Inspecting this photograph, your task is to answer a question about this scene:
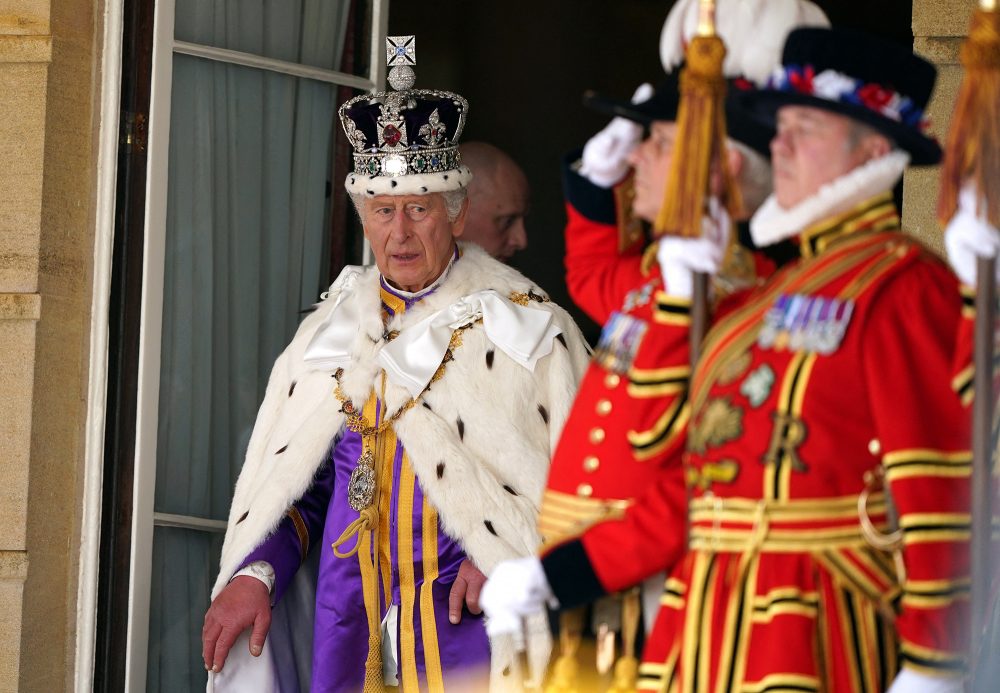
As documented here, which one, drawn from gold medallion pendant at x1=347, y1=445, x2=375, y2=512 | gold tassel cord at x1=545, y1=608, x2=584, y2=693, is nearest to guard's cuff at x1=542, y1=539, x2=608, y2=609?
gold tassel cord at x1=545, y1=608, x2=584, y2=693

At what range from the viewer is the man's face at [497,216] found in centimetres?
435

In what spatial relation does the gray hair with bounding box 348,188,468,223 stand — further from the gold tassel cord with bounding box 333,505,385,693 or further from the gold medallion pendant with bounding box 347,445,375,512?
the gold tassel cord with bounding box 333,505,385,693

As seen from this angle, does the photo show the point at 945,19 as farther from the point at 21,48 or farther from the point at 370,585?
the point at 21,48

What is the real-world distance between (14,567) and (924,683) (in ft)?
8.68

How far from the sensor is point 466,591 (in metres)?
3.46

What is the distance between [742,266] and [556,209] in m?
4.98

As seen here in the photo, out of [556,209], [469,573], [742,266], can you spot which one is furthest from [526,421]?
[556,209]

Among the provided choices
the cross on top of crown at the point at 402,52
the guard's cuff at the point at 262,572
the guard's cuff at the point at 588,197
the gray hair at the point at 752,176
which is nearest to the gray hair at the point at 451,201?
the cross on top of crown at the point at 402,52

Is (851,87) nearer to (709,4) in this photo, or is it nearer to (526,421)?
(709,4)

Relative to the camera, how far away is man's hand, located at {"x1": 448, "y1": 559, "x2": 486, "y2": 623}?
3.45m

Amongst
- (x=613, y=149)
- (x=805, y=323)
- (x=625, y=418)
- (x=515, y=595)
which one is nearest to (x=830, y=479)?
(x=805, y=323)

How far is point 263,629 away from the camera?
365 cm

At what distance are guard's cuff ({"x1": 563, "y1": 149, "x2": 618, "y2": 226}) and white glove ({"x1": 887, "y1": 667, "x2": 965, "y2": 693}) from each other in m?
0.96

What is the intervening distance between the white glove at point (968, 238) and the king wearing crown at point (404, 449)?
4.83 feet
